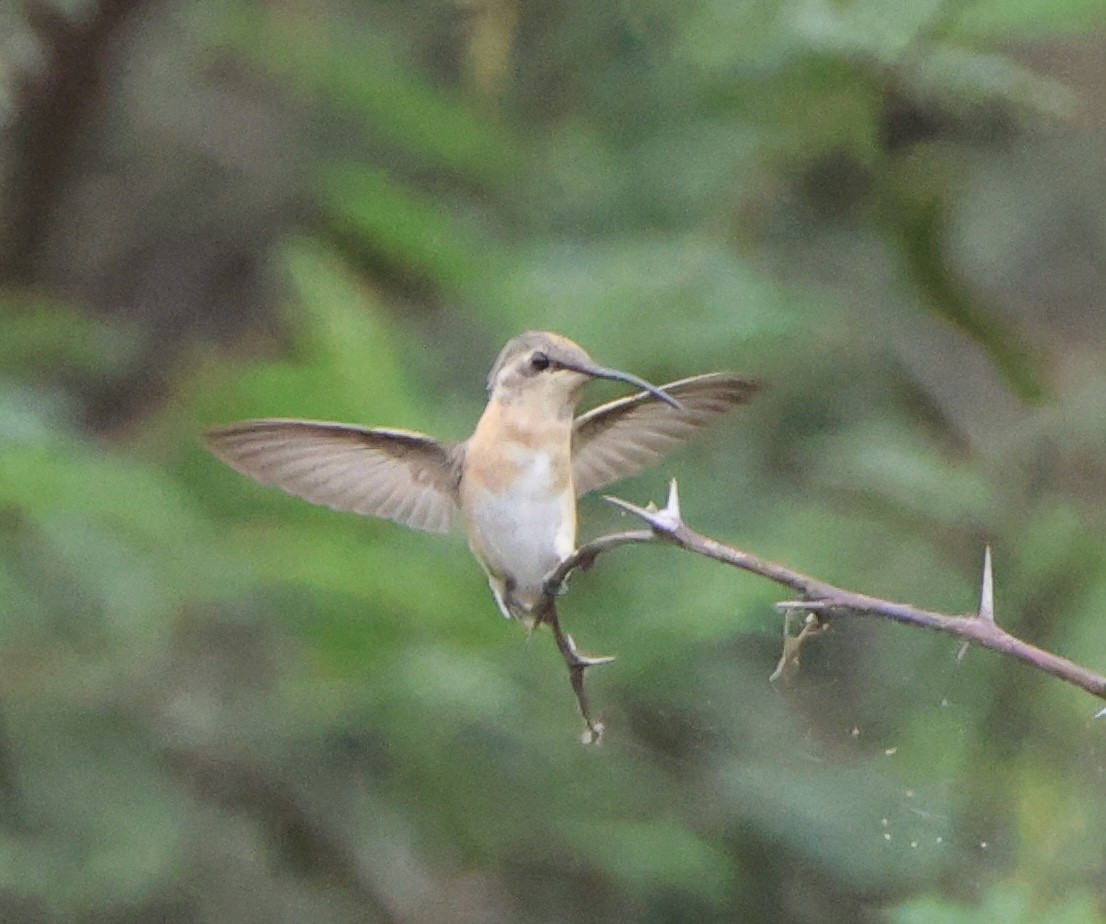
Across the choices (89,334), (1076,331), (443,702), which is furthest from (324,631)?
(1076,331)

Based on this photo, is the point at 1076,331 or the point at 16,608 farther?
the point at 1076,331

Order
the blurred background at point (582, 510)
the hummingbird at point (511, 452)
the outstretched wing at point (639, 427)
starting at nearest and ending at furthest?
the hummingbird at point (511, 452), the outstretched wing at point (639, 427), the blurred background at point (582, 510)

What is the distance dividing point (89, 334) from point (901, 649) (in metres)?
2.29

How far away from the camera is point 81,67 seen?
5.64 meters

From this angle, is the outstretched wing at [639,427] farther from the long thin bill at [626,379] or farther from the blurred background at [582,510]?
the blurred background at [582,510]

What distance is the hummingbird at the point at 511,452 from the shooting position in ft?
10.8

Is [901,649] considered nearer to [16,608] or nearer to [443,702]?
[443,702]

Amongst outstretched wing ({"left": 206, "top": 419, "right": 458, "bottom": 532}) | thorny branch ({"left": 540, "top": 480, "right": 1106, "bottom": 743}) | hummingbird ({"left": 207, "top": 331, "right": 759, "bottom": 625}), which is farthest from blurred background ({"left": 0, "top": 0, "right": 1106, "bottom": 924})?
thorny branch ({"left": 540, "top": 480, "right": 1106, "bottom": 743})

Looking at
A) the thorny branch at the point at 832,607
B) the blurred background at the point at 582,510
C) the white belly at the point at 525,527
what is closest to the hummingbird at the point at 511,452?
the white belly at the point at 525,527

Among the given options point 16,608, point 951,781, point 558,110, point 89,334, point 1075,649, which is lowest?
point 951,781

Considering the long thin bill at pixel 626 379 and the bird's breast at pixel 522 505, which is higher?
the long thin bill at pixel 626 379

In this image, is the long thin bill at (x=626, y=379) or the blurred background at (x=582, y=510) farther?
the blurred background at (x=582, y=510)

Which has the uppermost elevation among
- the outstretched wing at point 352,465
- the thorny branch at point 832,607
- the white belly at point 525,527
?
the outstretched wing at point 352,465

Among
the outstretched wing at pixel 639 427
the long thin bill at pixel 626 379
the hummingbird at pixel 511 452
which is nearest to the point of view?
the long thin bill at pixel 626 379
